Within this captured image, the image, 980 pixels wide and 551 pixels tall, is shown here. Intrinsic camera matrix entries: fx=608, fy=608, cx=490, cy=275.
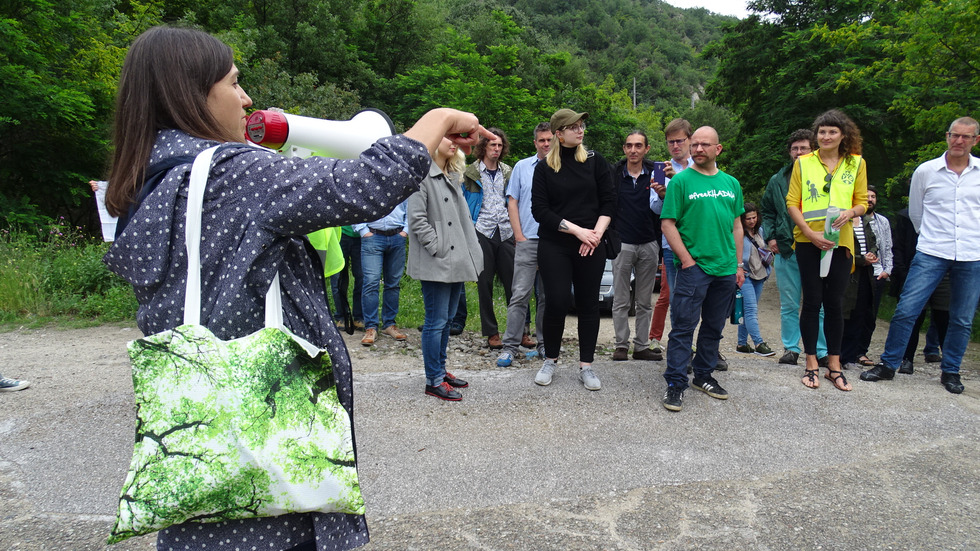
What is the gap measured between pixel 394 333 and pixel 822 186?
14.4 ft

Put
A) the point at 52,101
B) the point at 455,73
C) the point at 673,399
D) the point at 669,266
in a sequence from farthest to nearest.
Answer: the point at 455,73
the point at 52,101
the point at 669,266
the point at 673,399

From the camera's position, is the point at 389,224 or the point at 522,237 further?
the point at 389,224

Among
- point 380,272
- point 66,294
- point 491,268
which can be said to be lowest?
point 66,294

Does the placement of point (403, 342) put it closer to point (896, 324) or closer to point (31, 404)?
point (31, 404)

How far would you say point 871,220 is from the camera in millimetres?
6594

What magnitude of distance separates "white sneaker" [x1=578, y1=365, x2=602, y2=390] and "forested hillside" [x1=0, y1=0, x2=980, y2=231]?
364 cm

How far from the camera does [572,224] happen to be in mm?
4695

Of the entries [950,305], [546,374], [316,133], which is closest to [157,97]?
[316,133]

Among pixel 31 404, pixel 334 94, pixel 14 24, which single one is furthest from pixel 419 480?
pixel 334 94

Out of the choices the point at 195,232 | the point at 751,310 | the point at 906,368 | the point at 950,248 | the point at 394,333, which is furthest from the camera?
the point at 751,310

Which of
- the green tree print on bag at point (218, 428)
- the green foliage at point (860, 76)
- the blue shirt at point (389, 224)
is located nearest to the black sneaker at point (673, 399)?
the blue shirt at point (389, 224)

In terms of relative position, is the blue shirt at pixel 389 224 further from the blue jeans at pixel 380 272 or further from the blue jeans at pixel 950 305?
the blue jeans at pixel 950 305

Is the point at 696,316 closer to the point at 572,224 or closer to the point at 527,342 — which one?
the point at 572,224

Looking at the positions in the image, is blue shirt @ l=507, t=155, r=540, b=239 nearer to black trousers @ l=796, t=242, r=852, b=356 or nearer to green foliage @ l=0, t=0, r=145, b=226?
black trousers @ l=796, t=242, r=852, b=356
